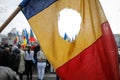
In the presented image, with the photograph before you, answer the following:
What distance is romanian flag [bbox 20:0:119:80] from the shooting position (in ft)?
16.0

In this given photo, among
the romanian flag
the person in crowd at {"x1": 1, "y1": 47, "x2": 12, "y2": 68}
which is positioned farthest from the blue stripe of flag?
the person in crowd at {"x1": 1, "y1": 47, "x2": 12, "y2": 68}

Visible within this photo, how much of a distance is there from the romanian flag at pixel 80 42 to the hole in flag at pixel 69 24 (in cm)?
4

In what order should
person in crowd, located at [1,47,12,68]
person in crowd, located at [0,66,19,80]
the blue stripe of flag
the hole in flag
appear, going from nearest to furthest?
person in crowd, located at [0,66,19,80] < the blue stripe of flag < the hole in flag < person in crowd, located at [1,47,12,68]

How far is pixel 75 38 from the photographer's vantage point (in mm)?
4930

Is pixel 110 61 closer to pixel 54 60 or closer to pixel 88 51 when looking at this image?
pixel 88 51

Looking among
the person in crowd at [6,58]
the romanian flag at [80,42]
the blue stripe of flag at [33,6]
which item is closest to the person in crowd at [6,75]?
the romanian flag at [80,42]

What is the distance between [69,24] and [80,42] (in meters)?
0.25

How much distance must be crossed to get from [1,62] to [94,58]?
8.11 m

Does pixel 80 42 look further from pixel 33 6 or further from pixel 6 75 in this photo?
pixel 6 75

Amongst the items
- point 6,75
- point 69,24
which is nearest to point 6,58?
point 69,24

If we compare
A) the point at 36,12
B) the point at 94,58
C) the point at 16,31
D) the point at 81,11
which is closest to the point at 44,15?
the point at 36,12

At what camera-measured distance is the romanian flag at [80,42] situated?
486 centimetres

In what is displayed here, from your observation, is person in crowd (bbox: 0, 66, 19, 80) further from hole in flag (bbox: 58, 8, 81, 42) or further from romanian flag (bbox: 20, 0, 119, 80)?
hole in flag (bbox: 58, 8, 81, 42)

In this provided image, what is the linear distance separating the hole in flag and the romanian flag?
1.5 inches
